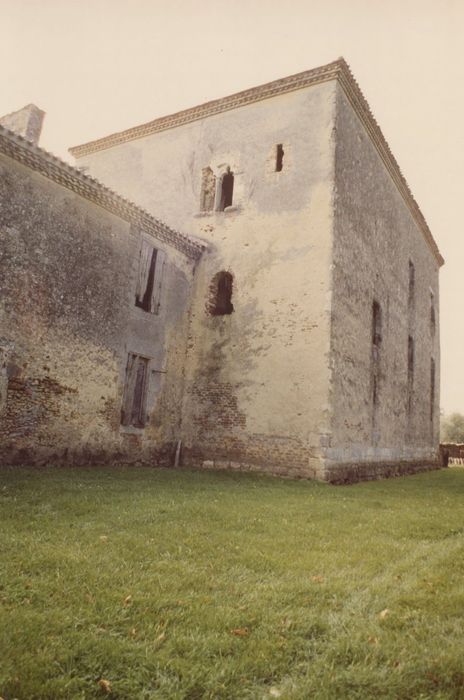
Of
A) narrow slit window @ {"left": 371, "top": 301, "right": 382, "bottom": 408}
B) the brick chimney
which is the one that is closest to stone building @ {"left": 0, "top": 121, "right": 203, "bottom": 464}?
the brick chimney

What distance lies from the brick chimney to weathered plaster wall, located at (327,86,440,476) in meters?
8.80

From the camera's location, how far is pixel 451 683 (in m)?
2.50

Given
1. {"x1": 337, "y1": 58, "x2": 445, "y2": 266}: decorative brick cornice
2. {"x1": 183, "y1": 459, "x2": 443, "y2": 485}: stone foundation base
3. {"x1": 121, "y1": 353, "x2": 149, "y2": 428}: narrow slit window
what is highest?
{"x1": 337, "y1": 58, "x2": 445, "y2": 266}: decorative brick cornice

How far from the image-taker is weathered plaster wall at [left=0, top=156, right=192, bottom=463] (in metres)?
9.22

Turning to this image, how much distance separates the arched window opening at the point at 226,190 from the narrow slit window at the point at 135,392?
560 cm

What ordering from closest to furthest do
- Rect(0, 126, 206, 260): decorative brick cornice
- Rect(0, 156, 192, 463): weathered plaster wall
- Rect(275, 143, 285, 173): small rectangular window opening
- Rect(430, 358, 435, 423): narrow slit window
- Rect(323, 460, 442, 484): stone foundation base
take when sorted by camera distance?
Rect(0, 156, 192, 463): weathered plaster wall < Rect(0, 126, 206, 260): decorative brick cornice < Rect(323, 460, 442, 484): stone foundation base < Rect(275, 143, 285, 173): small rectangular window opening < Rect(430, 358, 435, 423): narrow slit window

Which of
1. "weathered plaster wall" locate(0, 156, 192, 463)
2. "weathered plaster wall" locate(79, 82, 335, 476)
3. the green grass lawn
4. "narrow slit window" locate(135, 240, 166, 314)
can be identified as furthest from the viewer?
"narrow slit window" locate(135, 240, 166, 314)

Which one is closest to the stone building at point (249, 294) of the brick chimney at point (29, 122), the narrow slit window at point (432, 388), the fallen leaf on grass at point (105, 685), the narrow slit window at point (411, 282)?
the narrow slit window at point (411, 282)

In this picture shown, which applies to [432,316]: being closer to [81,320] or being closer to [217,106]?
[217,106]

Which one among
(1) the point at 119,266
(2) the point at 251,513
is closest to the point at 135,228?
(1) the point at 119,266

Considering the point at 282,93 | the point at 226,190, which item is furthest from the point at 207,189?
the point at 282,93

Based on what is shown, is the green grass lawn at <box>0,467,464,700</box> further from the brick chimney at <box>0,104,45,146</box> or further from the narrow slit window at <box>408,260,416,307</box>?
the narrow slit window at <box>408,260,416,307</box>

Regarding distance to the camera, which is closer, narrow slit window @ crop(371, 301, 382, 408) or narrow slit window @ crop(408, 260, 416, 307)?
narrow slit window @ crop(371, 301, 382, 408)

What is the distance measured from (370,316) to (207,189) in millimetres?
6420
